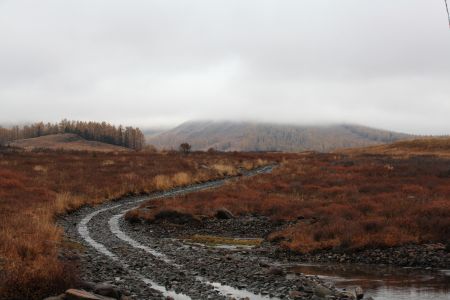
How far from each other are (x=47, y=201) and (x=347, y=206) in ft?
71.0

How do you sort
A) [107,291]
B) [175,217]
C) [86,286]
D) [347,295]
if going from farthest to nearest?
[175,217] → [347,295] → [86,286] → [107,291]

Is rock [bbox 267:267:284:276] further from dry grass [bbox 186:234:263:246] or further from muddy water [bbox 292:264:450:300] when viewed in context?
dry grass [bbox 186:234:263:246]

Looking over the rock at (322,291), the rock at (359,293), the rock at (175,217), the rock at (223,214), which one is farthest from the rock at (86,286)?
the rock at (223,214)

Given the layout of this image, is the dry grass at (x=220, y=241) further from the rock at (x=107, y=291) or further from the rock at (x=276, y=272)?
the rock at (x=107, y=291)

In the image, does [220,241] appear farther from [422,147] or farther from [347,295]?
[422,147]

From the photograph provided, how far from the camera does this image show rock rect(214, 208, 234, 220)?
30962 mm

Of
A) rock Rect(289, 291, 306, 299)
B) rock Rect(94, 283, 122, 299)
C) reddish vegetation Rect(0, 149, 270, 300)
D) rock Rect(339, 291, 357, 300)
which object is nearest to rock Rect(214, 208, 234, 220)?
reddish vegetation Rect(0, 149, 270, 300)

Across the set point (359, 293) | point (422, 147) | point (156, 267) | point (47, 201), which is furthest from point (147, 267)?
point (422, 147)

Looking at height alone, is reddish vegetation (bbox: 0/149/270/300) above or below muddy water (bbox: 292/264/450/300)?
above

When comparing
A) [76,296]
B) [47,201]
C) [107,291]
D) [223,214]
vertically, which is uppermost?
[76,296]

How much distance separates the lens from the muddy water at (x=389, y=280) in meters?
14.7

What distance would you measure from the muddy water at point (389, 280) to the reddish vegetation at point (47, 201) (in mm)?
9672

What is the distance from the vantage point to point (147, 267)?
17.7 meters

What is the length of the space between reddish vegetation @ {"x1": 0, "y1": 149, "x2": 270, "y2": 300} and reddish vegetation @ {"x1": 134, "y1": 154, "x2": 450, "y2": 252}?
755 centimetres
